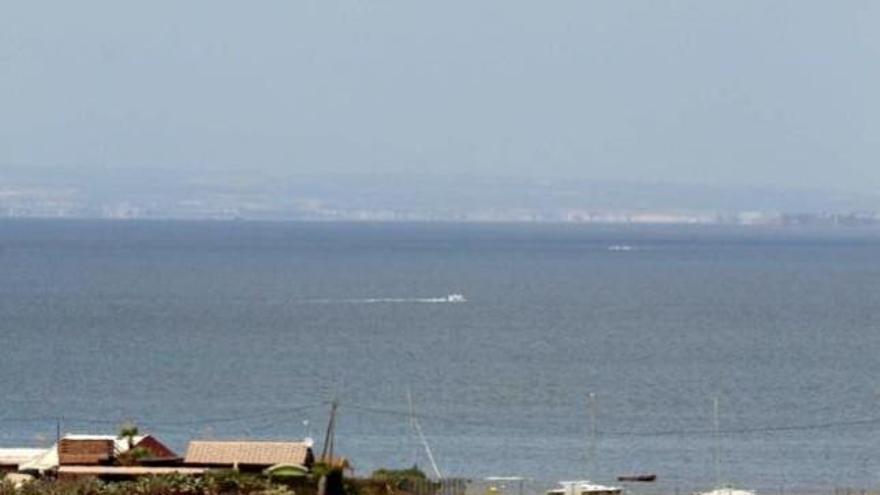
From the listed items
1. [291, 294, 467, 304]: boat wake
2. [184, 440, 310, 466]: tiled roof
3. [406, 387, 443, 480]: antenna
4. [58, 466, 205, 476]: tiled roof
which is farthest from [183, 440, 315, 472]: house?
[291, 294, 467, 304]: boat wake

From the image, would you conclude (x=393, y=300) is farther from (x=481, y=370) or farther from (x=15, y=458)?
(x=15, y=458)

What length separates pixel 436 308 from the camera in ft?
375

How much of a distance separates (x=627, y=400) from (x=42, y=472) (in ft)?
92.1

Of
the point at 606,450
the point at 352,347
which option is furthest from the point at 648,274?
the point at 606,450

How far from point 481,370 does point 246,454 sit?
35.4 m

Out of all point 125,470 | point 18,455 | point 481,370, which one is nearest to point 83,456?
point 125,470

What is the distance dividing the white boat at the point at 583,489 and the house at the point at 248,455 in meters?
4.46

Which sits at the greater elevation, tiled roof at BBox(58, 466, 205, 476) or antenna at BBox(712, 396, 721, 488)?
antenna at BBox(712, 396, 721, 488)

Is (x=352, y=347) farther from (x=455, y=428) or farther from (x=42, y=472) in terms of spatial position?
(x=42, y=472)

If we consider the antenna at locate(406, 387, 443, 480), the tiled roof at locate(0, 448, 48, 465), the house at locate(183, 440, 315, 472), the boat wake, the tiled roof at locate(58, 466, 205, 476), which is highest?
the boat wake

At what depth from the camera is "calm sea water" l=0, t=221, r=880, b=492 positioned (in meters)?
54.3

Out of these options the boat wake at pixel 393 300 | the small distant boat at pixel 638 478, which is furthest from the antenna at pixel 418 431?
the boat wake at pixel 393 300

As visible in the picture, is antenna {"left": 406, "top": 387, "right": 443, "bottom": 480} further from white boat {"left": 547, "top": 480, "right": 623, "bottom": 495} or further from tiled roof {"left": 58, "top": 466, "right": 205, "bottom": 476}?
tiled roof {"left": 58, "top": 466, "right": 205, "bottom": 476}

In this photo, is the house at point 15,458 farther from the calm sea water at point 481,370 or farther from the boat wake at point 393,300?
the boat wake at point 393,300
